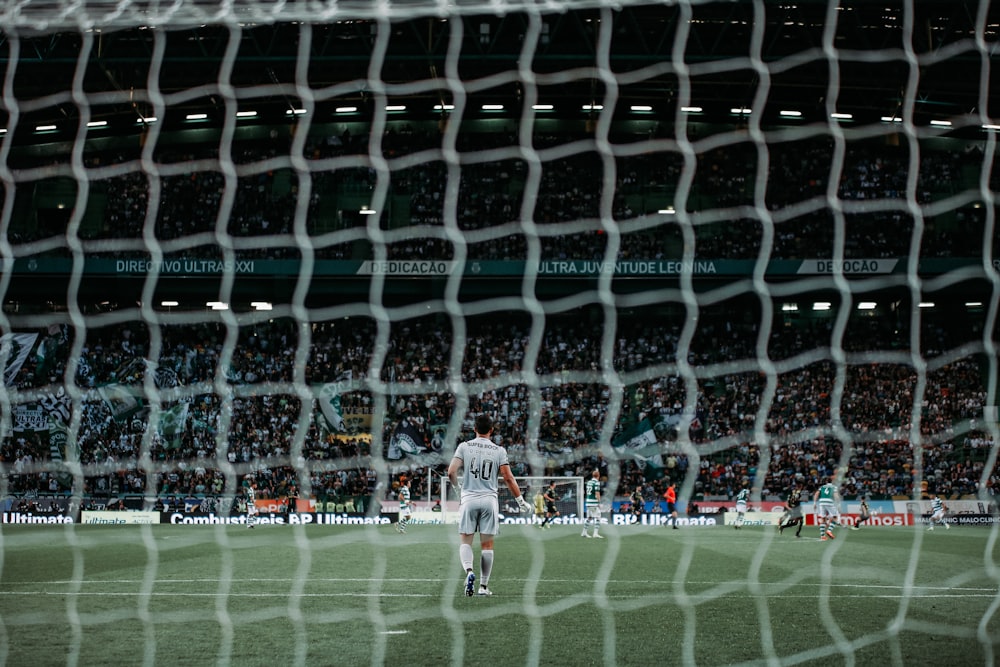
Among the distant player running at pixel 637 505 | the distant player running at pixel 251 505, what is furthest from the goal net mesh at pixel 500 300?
the distant player running at pixel 637 505

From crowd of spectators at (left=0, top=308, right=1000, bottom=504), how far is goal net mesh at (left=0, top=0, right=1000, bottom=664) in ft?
0.28

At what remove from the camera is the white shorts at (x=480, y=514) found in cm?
899

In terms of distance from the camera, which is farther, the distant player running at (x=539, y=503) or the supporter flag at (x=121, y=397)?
the distant player running at (x=539, y=503)

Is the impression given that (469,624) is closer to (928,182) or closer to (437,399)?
(437,399)

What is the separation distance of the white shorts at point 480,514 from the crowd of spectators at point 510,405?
43.2ft

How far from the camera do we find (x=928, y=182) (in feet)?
91.5

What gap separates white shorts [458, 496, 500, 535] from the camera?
354 inches

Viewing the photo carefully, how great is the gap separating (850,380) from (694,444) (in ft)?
12.6

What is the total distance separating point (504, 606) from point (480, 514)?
0.93 meters

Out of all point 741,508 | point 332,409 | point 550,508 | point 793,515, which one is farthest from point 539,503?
point 793,515

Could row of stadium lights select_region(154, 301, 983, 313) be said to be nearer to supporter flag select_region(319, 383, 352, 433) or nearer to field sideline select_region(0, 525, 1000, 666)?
supporter flag select_region(319, 383, 352, 433)

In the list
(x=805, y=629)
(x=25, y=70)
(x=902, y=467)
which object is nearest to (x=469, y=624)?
(x=805, y=629)

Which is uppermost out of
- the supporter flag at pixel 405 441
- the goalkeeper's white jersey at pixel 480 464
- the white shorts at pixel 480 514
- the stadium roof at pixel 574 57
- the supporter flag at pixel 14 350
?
the stadium roof at pixel 574 57

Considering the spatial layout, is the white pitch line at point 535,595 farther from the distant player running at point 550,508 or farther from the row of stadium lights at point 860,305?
the row of stadium lights at point 860,305
